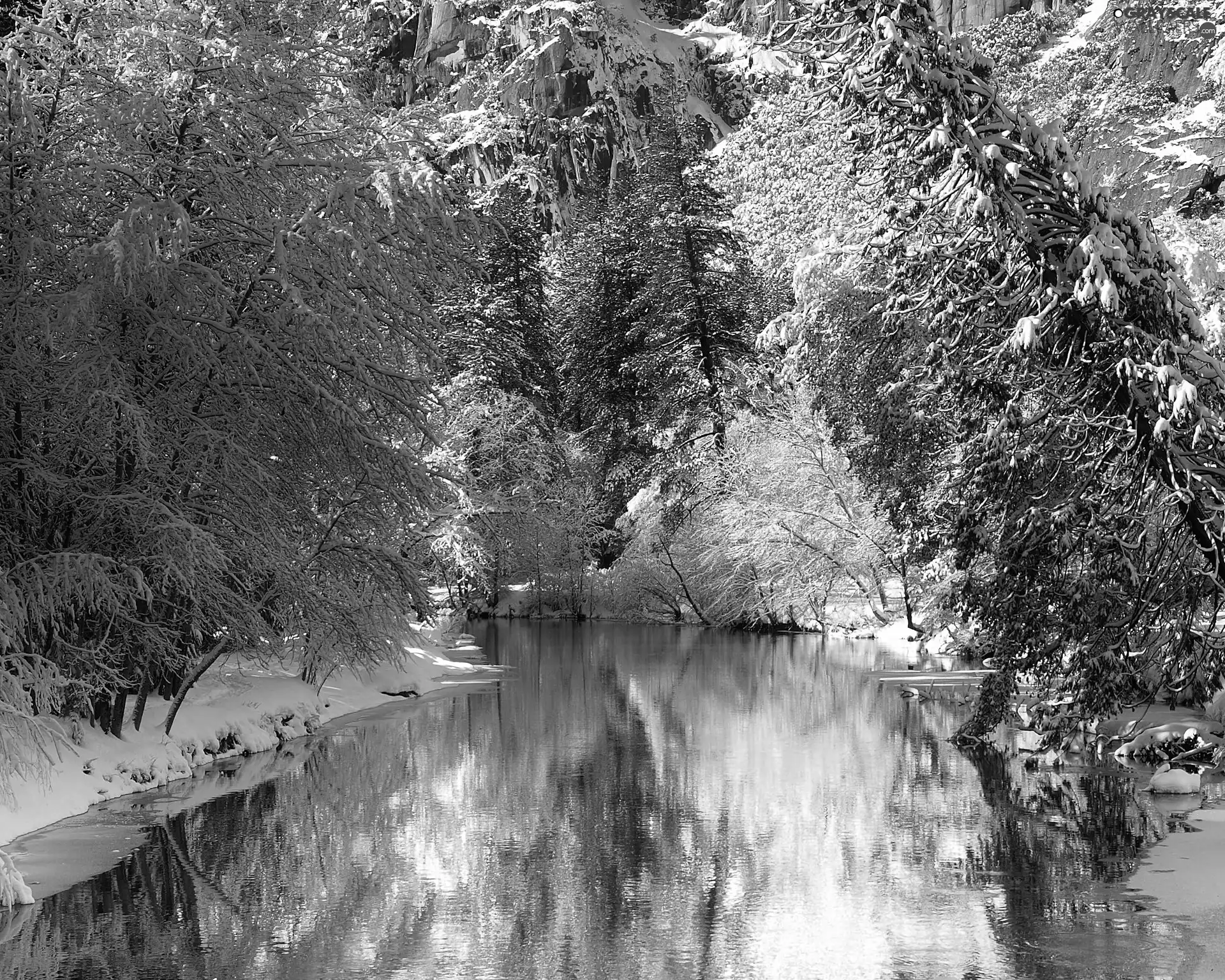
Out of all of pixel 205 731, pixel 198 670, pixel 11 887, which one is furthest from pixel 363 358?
pixel 11 887

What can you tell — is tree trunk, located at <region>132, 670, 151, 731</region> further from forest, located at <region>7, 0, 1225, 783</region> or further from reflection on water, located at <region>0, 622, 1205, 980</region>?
reflection on water, located at <region>0, 622, 1205, 980</region>

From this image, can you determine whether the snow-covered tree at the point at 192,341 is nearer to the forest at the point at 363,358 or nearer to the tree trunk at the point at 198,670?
the forest at the point at 363,358

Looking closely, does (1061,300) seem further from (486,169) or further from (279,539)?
(486,169)

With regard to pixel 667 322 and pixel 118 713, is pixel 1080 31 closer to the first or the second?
pixel 667 322

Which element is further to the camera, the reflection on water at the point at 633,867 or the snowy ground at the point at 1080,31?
the snowy ground at the point at 1080,31

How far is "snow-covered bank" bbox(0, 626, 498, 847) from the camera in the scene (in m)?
13.7

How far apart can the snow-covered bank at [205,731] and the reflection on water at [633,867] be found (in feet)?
3.51

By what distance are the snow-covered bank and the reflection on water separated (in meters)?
1.07

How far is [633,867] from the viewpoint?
11797 millimetres

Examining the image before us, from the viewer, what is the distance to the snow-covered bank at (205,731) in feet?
44.9

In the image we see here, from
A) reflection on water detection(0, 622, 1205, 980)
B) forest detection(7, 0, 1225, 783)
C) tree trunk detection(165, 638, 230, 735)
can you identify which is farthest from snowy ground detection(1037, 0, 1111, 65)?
tree trunk detection(165, 638, 230, 735)

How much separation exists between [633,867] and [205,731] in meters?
8.26

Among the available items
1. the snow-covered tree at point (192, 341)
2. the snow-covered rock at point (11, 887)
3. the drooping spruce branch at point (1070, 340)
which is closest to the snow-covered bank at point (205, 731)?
the snow-covered tree at point (192, 341)

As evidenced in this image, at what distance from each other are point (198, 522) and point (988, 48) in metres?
43.6
